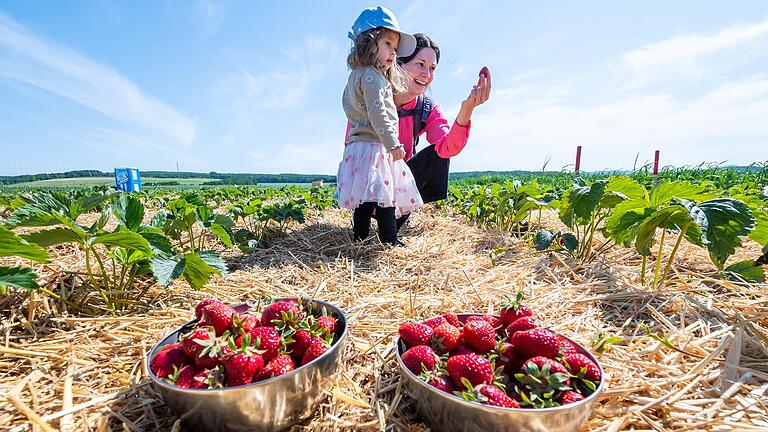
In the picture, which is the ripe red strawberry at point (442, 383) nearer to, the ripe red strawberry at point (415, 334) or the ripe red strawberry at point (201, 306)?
the ripe red strawberry at point (415, 334)

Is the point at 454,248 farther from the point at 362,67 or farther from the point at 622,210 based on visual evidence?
the point at 362,67

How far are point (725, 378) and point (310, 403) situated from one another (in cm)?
122

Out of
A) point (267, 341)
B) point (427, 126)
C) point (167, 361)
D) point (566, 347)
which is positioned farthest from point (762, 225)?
point (427, 126)

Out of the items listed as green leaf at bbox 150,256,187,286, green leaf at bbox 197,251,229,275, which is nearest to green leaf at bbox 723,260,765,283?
green leaf at bbox 197,251,229,275

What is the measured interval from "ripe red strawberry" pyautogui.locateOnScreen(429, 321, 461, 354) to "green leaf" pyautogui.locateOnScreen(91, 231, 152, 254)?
108 centimetres

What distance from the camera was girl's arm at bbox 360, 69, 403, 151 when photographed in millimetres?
2352

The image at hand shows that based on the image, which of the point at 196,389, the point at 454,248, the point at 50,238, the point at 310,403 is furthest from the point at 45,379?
the point at 454,248

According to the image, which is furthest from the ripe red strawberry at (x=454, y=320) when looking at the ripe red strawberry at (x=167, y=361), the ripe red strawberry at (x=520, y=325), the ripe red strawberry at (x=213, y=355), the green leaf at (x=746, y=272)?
the green leaf at (x=746, y=272)

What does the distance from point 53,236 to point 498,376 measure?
5.34 ft

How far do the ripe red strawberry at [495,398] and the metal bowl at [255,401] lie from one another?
15.4 inches

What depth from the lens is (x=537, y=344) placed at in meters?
0.89

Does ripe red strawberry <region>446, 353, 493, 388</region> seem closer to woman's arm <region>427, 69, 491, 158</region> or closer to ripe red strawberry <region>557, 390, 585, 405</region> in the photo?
ripe red strawberry <region>557, 390, 585, 405</region>

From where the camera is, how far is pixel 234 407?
767 mm

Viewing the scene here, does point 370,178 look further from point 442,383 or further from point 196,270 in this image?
point 442,383
